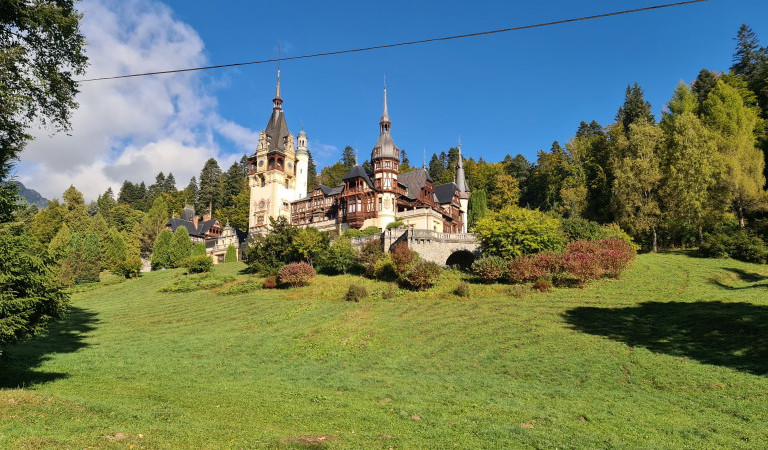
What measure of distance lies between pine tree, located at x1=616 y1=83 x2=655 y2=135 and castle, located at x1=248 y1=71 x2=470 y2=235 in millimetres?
26581

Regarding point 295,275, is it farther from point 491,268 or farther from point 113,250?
point 113,250

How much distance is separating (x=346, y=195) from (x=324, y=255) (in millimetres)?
15733

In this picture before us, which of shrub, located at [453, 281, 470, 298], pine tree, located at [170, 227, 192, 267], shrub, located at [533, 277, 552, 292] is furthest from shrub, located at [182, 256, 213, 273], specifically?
shrub, located at [533, 277, 552, 292]

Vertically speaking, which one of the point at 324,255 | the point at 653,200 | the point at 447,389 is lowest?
the point at 447,389

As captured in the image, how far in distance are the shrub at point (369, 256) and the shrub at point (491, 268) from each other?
366 inches

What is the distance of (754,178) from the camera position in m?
39.3

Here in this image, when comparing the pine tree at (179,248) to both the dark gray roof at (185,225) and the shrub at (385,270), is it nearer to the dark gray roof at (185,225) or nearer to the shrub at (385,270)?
the dark gray roof at (185,225)

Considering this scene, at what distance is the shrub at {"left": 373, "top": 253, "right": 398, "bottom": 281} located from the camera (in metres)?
36.7

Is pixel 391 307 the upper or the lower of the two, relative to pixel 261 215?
lower

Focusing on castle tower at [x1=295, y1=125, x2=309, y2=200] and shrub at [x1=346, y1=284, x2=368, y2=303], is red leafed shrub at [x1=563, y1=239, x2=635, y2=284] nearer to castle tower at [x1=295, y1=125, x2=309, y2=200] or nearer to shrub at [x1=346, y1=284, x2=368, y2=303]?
shrub at [x1=346, y1=284, x2=368, y2=303]

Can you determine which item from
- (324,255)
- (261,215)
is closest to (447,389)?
(324,255)

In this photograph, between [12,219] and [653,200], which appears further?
[653,200]

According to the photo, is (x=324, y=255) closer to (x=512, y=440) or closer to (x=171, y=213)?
(x=512, y=440)

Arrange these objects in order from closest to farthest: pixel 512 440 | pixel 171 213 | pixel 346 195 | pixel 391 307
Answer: pixel 512 440 < pixel 391 307 < pixel 346 195 < pixel 171 213
